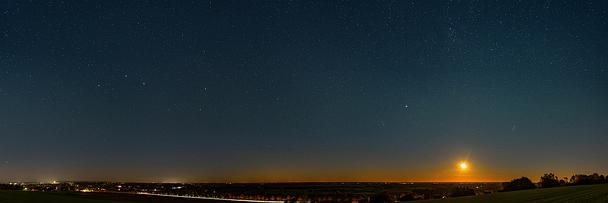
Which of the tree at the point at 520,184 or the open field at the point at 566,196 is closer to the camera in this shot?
the open field at the point at 566,196

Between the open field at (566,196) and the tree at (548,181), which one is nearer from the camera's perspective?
the open field at (566,196)

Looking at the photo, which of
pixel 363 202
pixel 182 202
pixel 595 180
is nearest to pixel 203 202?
pixel 182 202

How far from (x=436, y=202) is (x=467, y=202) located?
1.93m

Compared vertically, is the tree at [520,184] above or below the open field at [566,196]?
below

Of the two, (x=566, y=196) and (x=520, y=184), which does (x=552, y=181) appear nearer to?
(x=520, y=184)

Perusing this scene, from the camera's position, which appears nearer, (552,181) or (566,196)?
(566,196)

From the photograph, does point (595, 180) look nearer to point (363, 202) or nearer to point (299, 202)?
point (363, 202)

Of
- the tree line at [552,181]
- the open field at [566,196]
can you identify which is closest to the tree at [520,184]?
the tree line at [552,181]

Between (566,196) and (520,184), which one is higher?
(566,196)

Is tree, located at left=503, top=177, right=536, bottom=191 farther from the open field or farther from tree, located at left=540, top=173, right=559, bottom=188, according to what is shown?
the open field

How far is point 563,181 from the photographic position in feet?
156

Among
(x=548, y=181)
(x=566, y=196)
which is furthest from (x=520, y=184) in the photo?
(x=566, y=196)

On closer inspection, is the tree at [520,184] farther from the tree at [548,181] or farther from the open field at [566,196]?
the open field at [566,196]

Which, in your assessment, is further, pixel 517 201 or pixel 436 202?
pixel 436 202
